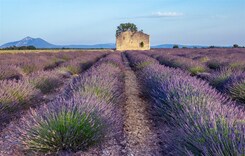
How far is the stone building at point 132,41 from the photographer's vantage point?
5691 cm

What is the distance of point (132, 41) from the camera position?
57562 mm

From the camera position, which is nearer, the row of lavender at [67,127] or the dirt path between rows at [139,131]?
the row of lavender at [67,127]

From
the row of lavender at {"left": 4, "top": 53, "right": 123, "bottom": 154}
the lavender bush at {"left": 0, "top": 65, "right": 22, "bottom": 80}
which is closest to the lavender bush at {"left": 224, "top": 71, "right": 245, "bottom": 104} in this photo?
the row of lavender at {"left": 4, "top": 53, "right": 123, "bottom": 154}

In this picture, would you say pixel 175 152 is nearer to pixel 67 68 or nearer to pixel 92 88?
pixel 92 88

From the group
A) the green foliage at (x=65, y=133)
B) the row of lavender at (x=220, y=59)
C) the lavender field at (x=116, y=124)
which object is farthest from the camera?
the row of lavender at (x=220, y=59)

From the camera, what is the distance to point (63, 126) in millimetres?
3492

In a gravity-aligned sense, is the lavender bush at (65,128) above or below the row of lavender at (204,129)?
below

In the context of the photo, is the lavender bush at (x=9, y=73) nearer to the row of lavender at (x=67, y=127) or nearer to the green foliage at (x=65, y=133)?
the row of lavender at (x=67, y=127)

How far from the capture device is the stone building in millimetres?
56906

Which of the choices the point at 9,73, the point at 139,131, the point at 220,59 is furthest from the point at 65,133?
the point at 220,59

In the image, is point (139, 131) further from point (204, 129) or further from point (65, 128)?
point (204, 129)

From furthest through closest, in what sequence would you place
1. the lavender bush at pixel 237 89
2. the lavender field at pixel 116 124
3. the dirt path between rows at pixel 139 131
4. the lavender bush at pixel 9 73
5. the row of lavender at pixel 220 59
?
the row of lavender at pixel 220 59
the lavender bush at pixel 9 73
the lavender bush at pixel 237 89
the dirt path between rows at pixel 139 131
the lavender field at pixel 116 124

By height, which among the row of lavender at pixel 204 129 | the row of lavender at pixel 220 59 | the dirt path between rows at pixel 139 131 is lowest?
the dirt path between rows at pixel 139 131

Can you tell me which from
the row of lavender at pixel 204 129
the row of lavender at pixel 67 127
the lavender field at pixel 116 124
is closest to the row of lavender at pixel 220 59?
the lavender field at pixel 116 124
